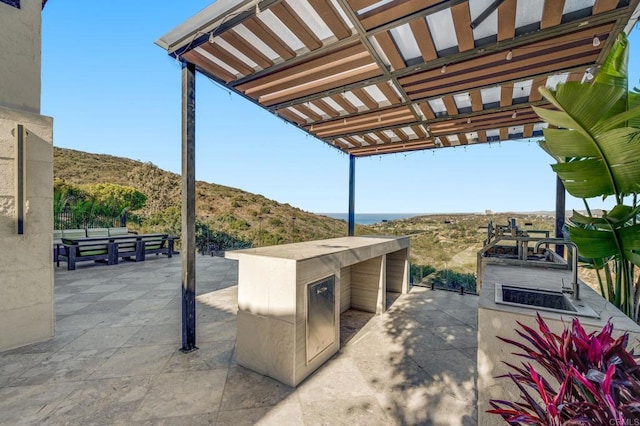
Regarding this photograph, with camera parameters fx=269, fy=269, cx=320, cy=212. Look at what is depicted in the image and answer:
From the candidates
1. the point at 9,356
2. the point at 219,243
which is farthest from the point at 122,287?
the point at 219,243

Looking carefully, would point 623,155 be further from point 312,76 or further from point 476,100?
point 312,76

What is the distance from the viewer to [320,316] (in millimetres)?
2703

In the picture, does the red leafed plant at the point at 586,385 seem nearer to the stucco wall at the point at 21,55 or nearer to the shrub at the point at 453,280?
the shrub at the point at 453,280

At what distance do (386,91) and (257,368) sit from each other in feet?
11.9

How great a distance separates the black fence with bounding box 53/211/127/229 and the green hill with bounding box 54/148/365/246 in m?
1.60

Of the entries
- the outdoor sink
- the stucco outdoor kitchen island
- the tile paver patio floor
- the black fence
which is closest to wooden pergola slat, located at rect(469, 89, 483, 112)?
the outdoor sink

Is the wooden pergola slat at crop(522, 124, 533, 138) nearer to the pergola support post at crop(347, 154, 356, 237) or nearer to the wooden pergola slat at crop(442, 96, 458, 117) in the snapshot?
the wooden pergola slat at crop(442, 96, 458, 117)

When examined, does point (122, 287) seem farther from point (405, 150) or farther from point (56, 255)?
point (405, 150)

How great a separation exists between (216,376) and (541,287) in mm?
2992

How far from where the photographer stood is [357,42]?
8.71 feet

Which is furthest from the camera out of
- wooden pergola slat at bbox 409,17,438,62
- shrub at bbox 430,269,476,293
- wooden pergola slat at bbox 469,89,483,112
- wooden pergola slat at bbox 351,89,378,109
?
shrub at bbox 430,269,476,293

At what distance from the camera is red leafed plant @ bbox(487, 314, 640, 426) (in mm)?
919

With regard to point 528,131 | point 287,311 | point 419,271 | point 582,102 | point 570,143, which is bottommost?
point 419,271

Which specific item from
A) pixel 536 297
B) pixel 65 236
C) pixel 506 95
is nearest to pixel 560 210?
pixel 506 95
